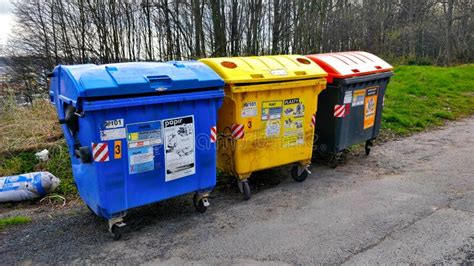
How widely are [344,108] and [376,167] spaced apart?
1057mm

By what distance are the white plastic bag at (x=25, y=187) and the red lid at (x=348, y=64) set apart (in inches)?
139

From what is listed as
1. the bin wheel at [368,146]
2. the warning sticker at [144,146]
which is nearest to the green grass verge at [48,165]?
the warning sticker at [144,146]

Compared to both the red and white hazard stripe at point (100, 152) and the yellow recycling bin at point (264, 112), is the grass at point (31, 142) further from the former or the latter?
the yellow recycling bin at point (264, 112)

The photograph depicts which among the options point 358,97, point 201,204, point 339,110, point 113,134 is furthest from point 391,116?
point 113,134

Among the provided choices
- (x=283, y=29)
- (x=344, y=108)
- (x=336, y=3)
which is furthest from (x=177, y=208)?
(x=336, y=3)

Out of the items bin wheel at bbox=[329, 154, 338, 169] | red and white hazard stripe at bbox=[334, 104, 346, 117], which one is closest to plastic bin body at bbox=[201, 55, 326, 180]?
red and white hazard stripe at bbox=[334, 104, 346, 117]

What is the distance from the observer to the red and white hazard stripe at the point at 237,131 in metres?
3.87

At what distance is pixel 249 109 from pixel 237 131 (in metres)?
0.27

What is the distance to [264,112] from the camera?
4.01 meters

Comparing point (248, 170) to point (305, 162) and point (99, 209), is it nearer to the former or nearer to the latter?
point (305, 162)

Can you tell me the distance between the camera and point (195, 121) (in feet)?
11.4

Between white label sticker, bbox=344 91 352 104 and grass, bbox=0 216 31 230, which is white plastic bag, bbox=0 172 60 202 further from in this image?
white label sticker, bbox=344 91 352 104

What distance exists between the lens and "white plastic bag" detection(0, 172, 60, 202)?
156 inches

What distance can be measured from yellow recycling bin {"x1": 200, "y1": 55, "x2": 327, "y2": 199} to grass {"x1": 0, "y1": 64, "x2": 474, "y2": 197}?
1955 mm
